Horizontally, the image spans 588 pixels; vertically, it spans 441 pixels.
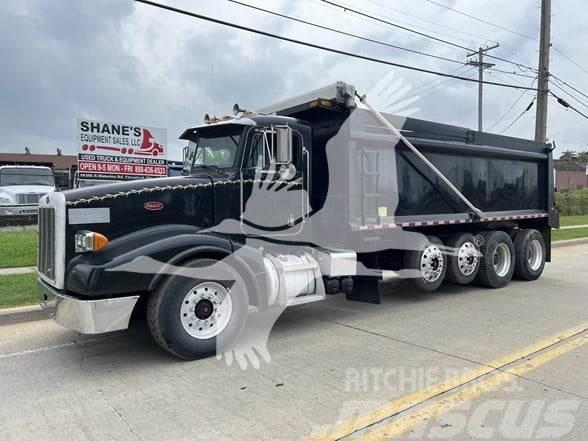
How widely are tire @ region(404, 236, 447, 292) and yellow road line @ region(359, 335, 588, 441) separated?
8.27 feet

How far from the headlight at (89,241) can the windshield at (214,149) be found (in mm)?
1811

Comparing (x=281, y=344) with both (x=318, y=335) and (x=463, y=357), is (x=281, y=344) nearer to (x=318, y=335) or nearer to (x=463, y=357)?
(x=318, y=335)

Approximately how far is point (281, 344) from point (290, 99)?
3.54m

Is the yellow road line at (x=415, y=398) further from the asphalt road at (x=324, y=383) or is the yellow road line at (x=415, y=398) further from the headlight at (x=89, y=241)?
the headlight at (x=89, y=241)

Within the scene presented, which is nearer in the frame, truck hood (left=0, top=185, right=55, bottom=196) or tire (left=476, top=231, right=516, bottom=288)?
tire (left=476, top=231, right=516, bottom=288)

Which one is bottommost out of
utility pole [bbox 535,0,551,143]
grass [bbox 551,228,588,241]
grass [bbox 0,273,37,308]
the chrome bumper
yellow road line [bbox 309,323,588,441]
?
yellow road line [bbox 309,323,588,441]

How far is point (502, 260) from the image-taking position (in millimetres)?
9516

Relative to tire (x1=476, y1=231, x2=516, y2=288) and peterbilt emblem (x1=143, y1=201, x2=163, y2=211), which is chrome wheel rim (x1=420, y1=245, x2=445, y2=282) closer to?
tire (x1=476, y1=231, x2=516, y2=288)

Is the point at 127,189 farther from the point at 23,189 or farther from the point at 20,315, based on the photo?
the point at 23,189

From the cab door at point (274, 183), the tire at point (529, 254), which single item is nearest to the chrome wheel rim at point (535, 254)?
the tire at point (529, 254)

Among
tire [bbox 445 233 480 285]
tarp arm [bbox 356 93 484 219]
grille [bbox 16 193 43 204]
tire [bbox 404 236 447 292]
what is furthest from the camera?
grille [bbox 16 193 43 204]

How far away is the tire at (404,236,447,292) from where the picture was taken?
25.3ft

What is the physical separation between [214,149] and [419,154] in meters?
3.14

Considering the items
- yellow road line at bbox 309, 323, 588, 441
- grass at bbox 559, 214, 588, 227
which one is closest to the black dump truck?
yellow road line at bbox 309, 323, 588, 441
